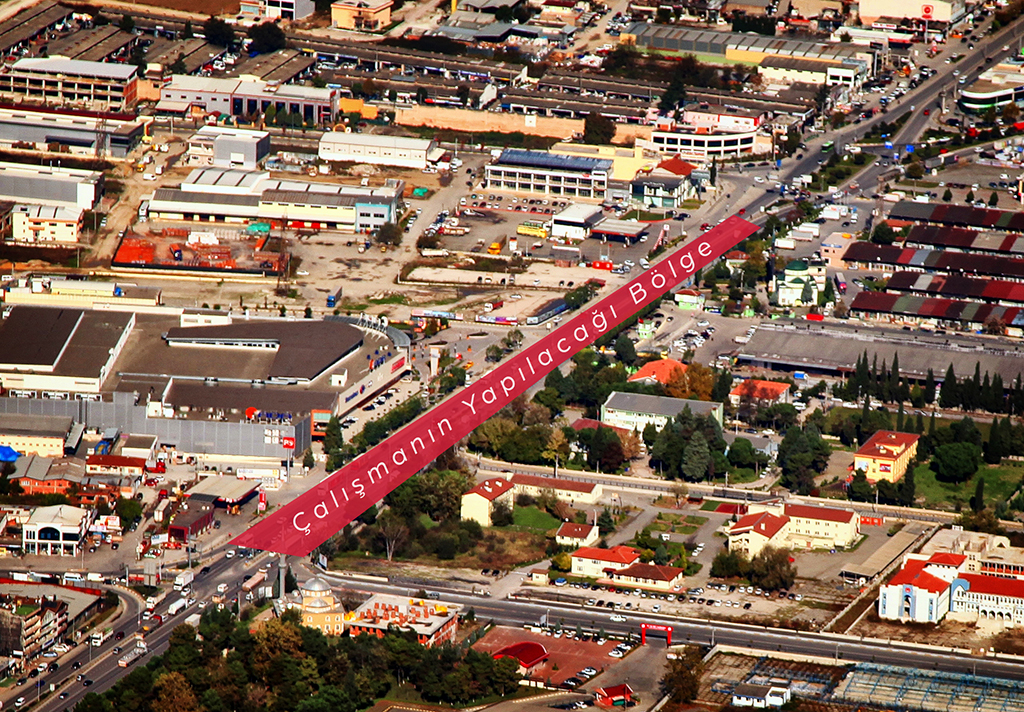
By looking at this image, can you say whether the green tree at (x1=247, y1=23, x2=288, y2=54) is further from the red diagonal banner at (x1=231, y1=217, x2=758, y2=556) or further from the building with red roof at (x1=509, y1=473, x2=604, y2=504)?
the building with red roof at (x1=509, y1=473, x2=604, y2=504)

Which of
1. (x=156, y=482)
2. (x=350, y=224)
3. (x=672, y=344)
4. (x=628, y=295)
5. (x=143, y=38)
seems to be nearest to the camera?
(x=156, y=482)

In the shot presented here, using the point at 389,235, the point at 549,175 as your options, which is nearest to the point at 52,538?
the point at 389,235

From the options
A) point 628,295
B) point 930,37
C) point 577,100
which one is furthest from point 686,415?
point 930,37

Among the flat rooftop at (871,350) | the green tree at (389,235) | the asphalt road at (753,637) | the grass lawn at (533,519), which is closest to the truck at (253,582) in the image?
the asphalt road at (753,637)

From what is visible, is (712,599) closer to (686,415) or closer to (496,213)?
(686,415)

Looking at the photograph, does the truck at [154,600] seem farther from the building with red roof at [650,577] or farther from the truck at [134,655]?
the building with red roof at [650,577]
